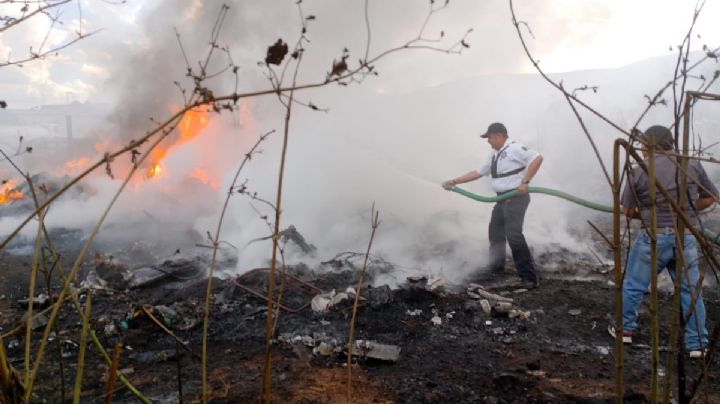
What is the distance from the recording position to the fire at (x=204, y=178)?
12802mm

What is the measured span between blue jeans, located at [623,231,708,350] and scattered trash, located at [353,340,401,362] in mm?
2193

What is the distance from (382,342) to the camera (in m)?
4.12

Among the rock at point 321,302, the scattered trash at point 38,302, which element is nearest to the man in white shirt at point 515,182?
the rock at point 321,302

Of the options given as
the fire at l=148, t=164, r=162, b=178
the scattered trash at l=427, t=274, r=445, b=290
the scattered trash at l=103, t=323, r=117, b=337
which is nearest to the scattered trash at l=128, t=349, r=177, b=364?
the scattered trash at l=103, t=323, r=117, b=337

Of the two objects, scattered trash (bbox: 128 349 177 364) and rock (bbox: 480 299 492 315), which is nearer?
scattered trash (bbox: 128 349 177 364)

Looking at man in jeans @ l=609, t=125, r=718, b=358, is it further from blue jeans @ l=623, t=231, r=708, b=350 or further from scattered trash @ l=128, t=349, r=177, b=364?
scattered trash @ l=128, t=349, r=177, b=364

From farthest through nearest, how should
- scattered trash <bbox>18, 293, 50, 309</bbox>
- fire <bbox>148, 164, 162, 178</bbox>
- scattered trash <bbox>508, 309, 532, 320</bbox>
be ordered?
fire <bbox>148, 164, 162, 178</bbox> < scattered trash <bbox>18, 293, 50, 309</bbox> < scattered trash <bbox>508, 309, 532, 320</bbox>

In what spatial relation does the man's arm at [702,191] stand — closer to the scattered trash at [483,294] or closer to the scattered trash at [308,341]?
the scattered trash at [483,294]

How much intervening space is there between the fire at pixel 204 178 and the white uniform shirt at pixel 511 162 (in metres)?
8.77

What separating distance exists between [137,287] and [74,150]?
48.0ft

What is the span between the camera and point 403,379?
3447mm

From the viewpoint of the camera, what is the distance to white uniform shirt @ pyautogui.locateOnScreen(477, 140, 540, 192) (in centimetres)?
594

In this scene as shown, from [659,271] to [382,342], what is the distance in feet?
8.45

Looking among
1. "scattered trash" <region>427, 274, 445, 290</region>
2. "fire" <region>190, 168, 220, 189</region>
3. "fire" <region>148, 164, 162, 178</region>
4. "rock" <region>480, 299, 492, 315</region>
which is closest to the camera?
"rock" <region>480, 299, 492, 315</region>
